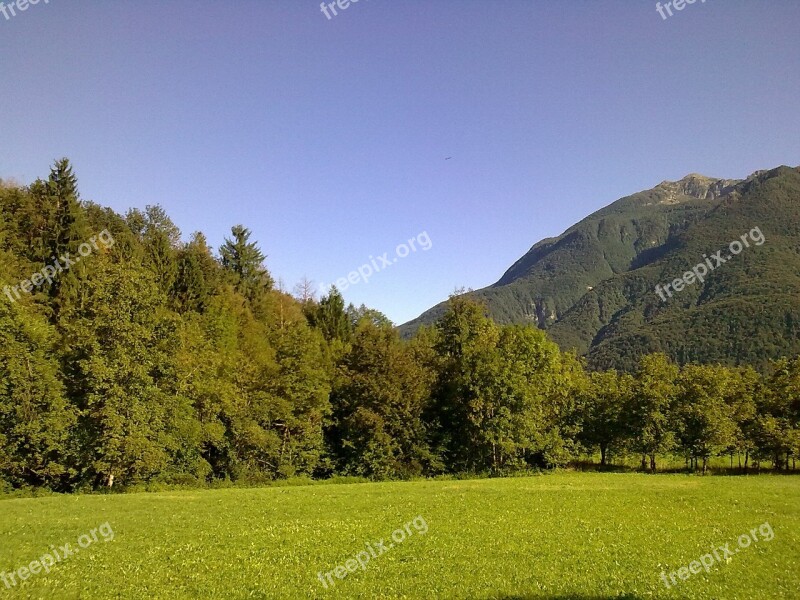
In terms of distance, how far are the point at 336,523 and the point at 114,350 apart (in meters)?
30.5

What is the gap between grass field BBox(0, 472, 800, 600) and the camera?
16.6 metres

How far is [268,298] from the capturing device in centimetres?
8350

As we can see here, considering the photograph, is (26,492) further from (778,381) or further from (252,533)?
(778,381)

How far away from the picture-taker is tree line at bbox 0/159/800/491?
45562 mm

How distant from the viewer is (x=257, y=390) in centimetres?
5844

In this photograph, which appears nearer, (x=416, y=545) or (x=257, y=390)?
(x=416, y=545)

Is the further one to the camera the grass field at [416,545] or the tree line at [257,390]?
the tree line at [257,390]

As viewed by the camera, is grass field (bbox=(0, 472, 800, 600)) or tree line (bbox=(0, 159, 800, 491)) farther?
tree line (bbox=(0, 159, 800, 491))

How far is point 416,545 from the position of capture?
875 inches

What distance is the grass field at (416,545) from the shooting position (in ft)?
54.6

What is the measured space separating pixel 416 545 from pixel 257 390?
3978cm

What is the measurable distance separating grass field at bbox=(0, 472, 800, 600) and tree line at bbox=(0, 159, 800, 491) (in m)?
11.1

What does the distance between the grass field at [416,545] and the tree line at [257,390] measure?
11118mm

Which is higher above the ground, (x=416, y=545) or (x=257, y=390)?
(x=257, y=390)
